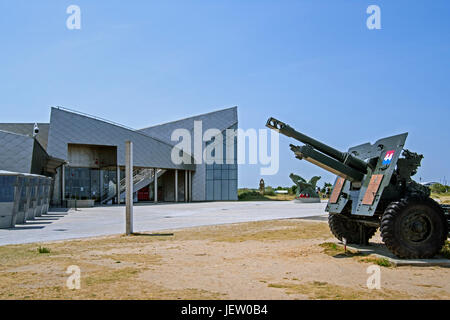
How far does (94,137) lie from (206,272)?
38825mm

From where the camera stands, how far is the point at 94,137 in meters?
44.5

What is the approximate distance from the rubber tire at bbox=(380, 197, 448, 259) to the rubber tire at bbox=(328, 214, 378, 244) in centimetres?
235

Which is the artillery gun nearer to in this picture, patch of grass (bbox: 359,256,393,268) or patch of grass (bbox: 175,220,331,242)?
patch of grass (bbox: 359,256,393,268)

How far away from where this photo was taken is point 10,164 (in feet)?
106

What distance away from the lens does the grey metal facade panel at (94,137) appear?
4294cm

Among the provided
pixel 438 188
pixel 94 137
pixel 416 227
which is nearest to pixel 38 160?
pixel 94 137

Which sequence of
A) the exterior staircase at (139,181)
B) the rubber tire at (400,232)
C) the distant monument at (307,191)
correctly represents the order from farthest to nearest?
the exterior staircase at (139,181)
the distant monument at (307,191)
the rubber tire at (400,232)

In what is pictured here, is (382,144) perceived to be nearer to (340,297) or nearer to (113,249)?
(340,297)

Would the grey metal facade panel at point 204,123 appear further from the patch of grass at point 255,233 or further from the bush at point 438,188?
the patch of grass at point 255,233

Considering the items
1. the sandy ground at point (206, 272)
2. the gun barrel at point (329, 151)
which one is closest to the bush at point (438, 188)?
the sandy ground at point (206, 272)

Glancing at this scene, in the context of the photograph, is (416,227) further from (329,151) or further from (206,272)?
(206,272)

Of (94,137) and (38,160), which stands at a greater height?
(94,137)

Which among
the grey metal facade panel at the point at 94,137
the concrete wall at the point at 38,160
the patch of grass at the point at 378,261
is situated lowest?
the patch of grass at the point at 378,261

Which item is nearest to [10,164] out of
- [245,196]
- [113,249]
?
[113,249]
